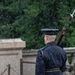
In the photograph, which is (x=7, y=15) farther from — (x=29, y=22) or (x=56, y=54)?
(x=56, y=54)

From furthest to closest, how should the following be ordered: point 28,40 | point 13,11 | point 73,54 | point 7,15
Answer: point 7,15
point 13,11
point 28,40
point 73,54

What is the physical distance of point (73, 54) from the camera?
33.3 ft

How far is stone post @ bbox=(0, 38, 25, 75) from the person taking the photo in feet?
30.9

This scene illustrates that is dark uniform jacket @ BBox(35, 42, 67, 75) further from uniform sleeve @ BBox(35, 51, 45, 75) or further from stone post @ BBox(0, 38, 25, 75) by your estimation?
stone post @ BBox(0, 38, 25, 75)

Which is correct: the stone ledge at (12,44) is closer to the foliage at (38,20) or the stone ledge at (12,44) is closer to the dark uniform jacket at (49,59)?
the dark uniform jacket at (49,59)

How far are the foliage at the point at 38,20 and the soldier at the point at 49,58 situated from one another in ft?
25.2

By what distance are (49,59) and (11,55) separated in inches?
150

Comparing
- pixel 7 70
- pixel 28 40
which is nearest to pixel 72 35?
pixel 28 40

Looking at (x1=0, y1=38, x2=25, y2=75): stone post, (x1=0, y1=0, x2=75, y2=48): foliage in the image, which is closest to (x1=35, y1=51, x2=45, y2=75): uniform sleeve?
(x1=0, y1=38, x2=25, y2=75): stone post

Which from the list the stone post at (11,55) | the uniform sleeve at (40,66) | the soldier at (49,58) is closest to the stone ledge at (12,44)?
the stone post at (11,55)

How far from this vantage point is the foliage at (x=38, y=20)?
13852 millimetres

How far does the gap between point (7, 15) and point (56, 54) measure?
10247 mm

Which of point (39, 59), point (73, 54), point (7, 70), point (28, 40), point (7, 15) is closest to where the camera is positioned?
point (39, 59)

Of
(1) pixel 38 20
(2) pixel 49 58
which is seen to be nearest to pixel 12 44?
(2) pixel 49 58
